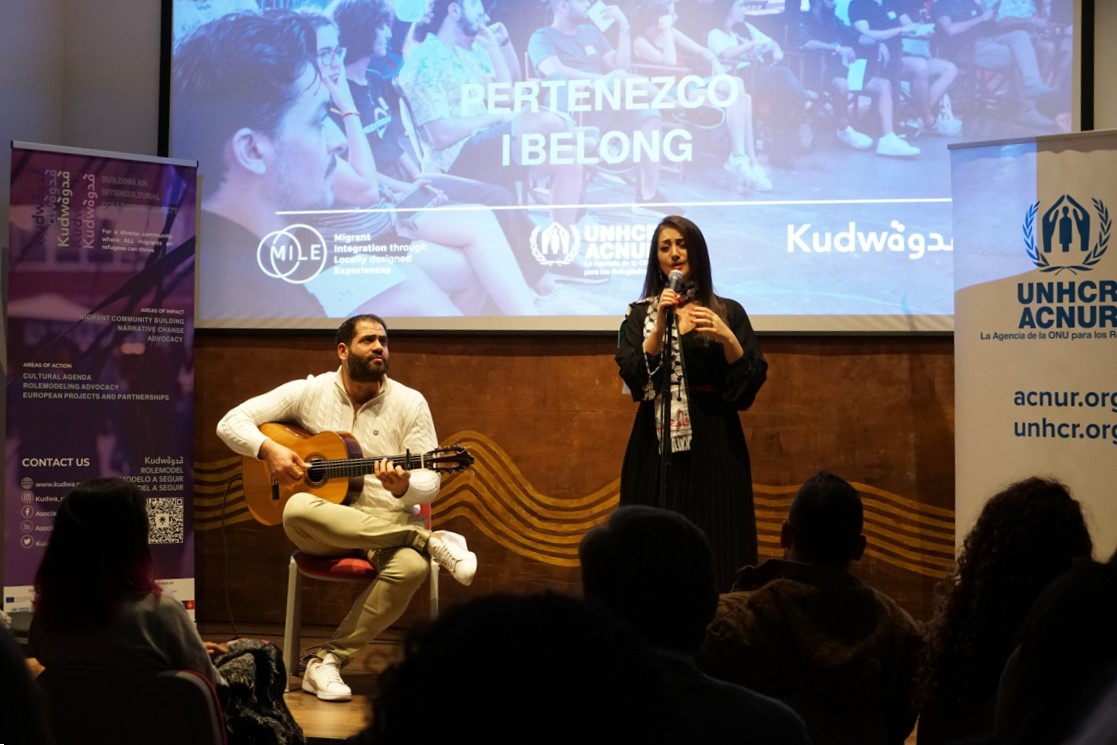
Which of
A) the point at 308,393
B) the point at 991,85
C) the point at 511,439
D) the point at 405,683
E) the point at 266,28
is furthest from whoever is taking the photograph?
the point at 266,28

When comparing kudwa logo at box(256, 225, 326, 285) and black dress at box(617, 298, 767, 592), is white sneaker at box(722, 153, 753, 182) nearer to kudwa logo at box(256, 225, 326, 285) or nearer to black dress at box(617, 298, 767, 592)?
black dress at box(617, 298, 767, 592)

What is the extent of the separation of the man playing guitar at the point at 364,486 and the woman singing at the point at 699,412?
2.64ft

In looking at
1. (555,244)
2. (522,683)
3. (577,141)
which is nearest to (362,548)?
(555,244)

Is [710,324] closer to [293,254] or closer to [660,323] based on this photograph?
[660,323]

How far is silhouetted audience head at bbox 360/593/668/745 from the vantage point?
0.76 meters

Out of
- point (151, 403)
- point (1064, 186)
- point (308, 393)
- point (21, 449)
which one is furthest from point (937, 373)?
point (21, 449)

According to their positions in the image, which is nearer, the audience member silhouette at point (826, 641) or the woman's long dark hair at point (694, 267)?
the audience member silhouette at point (826, 641)

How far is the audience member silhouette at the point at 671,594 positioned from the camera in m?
1.47

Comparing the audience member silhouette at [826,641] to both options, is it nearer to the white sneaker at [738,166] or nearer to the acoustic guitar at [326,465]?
the acoustic guitar at [326,465]

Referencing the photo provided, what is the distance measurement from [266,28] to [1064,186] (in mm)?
3599

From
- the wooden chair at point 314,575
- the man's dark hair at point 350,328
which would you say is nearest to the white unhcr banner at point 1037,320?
the wooden chair at point 314,575

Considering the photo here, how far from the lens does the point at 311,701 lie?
163 inches

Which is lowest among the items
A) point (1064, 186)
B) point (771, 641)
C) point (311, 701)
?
point (311, 701)

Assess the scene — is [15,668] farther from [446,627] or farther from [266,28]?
[266,28]
